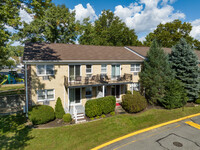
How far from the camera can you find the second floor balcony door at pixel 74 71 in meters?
15.4

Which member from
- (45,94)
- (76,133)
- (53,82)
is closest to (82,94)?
(53,82)

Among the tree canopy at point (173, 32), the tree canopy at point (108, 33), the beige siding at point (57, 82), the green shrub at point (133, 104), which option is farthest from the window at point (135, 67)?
the tree canopy at point (173, 32)

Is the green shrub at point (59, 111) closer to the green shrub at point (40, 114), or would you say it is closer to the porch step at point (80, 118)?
the green shrub at point (40, 114)

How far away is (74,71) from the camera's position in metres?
15.6

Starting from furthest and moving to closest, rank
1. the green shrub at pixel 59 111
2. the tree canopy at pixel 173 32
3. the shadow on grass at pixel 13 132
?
the tree canopy at pixel 173 32
the green shrub at pixel 59 111
the shadow on grass at pixel 13 132

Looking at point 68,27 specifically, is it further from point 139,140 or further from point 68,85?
point 139,140

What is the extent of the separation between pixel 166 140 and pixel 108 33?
3526 centimetres

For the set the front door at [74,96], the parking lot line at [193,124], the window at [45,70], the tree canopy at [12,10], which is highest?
the tree canopy at [12,10]

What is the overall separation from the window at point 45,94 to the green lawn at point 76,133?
129 inches

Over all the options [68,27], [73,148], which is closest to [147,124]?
[73,148]

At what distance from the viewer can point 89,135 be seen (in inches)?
405

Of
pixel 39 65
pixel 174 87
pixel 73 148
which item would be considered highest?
pixel 39 65

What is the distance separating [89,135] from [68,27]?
28800 mm

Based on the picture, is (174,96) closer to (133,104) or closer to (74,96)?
(133,104)
